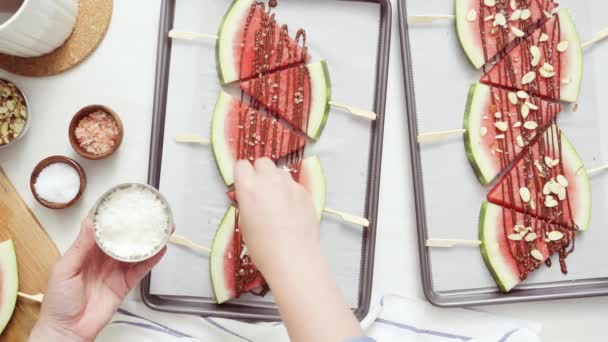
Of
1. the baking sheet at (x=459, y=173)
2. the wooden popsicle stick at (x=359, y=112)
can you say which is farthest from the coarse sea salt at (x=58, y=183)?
the baking sheet at (x=459, y=173)

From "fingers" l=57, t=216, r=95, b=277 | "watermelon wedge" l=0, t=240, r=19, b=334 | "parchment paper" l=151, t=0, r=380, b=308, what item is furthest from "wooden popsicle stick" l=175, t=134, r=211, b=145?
"watermelon wedge" l=0, t=240, r=19, b=334

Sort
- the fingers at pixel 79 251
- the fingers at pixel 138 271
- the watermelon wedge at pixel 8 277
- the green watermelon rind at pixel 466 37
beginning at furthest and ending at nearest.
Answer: the green watermelon rind at pixel 466 37 → the watermelon wedge at pixel 8 277 → the fingers at pixel 138 271 → the fingers at pixel 79 251

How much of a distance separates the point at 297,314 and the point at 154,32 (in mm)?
879

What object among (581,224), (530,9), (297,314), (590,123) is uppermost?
(530,9)

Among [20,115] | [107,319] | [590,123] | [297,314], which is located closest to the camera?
[297,314]

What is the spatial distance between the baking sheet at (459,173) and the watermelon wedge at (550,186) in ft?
0.12

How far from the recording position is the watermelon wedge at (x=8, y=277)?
1480 mm

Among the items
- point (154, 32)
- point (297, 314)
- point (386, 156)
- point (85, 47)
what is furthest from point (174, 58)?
point (297, 314)

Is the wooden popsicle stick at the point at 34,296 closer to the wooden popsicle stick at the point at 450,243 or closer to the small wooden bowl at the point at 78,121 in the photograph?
the small wooden bowl at the point at 78,121

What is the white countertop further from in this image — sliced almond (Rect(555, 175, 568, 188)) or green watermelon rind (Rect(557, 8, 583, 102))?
green watermelon rind (Rect(557, 8, 583, 102))

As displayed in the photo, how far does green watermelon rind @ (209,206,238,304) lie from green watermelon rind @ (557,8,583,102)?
3.19 ft

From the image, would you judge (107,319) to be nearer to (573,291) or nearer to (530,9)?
(573,291)

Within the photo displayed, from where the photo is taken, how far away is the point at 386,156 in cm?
158

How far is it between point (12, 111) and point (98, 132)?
0.23 metres
